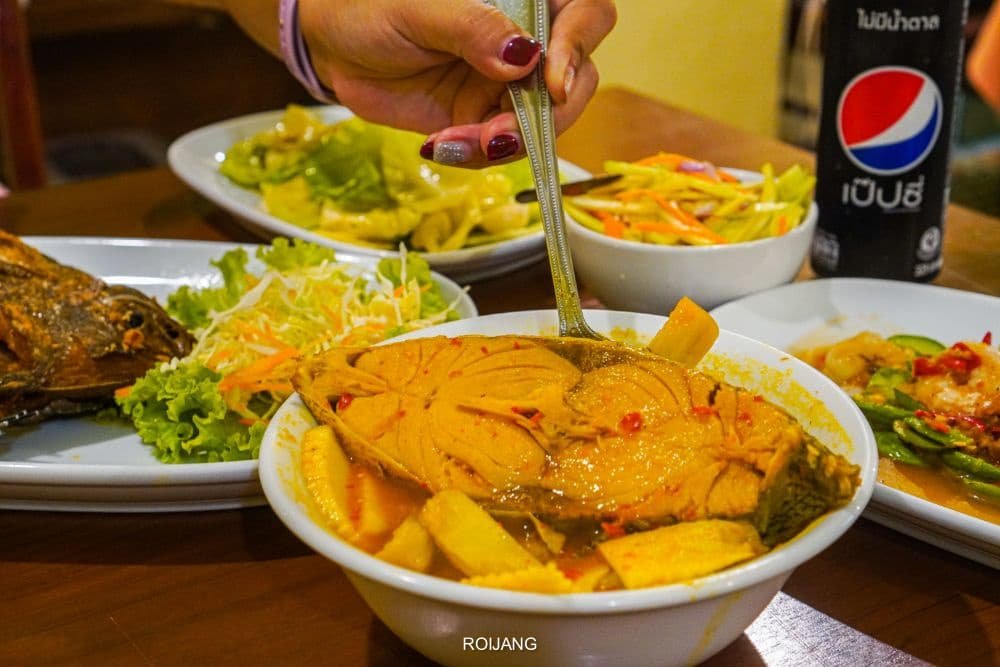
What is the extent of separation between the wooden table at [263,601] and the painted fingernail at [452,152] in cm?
75

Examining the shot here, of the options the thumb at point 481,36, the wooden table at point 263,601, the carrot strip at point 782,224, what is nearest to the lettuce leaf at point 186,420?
the wooden table at point 263,601

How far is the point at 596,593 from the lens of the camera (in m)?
0.94

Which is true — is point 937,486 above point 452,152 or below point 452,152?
below

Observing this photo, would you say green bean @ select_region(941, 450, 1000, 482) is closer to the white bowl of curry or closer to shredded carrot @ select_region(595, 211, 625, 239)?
the white bowl of curry

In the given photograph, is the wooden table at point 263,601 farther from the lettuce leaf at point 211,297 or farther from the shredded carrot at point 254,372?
the lettuce leaf at point 211,297

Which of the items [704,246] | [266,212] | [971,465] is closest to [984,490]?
[971,465]

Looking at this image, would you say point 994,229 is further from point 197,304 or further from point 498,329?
point 197,304

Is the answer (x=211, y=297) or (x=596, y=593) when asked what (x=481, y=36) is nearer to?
(x=211, y=297)

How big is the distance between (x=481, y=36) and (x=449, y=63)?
506mm

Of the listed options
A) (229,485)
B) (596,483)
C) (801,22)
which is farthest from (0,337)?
(801,22)

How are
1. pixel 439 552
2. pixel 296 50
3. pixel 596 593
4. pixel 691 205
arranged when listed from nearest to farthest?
pixel 596 593 → pixel 439 552 → pixel 691 205 → pixel 296 50

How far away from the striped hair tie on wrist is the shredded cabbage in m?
0.49

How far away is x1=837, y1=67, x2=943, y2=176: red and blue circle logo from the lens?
1934mm

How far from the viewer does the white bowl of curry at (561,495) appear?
0.97 m
